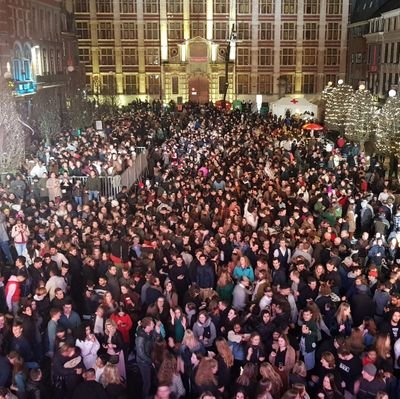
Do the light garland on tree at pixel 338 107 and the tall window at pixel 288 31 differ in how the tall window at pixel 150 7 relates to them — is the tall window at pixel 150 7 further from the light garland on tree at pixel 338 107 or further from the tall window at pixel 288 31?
the light garland on tree at pixel 338 107

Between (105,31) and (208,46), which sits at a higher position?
(105,31)

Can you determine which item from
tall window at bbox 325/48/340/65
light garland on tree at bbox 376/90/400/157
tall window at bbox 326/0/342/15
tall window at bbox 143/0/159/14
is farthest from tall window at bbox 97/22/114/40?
light garland on tree at bbox 376/90/400/157

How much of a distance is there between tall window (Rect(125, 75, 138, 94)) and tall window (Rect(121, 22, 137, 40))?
3828mm

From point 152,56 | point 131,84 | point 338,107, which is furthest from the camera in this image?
point 131,84

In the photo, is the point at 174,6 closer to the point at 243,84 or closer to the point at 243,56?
the point at 243,56

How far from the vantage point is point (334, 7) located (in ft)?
188

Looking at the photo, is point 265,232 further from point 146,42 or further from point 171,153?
point 146,42

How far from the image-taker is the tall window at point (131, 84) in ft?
193

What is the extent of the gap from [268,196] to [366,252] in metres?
4.28

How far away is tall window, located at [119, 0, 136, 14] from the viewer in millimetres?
57000

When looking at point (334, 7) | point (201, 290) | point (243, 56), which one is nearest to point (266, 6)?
point (243, 56)

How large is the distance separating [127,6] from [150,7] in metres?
2.27

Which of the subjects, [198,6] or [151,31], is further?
[151,31]

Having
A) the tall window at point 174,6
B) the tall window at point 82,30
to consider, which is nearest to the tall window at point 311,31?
the tall window at point 174,6
